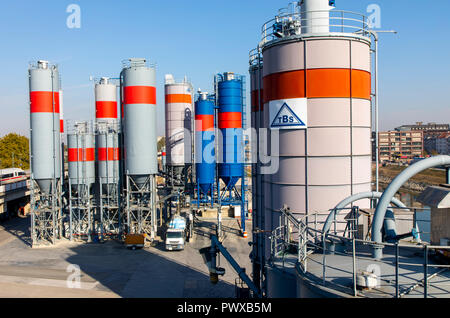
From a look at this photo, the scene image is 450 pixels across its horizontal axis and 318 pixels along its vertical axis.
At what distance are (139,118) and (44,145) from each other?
8.69 metres

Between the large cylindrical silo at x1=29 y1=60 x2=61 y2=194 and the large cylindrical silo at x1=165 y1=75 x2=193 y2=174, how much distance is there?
9849 mm

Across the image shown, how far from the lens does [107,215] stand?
34.3 metres

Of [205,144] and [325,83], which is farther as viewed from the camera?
[205,144]

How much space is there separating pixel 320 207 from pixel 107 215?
84.1 ft

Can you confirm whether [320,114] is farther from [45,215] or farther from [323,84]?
[45,215]

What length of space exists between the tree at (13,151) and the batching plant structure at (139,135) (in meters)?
53.4

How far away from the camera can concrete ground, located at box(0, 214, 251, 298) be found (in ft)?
67.8

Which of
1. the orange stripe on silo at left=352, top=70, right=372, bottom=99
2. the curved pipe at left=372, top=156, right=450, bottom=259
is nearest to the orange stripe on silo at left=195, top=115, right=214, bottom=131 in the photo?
the orange stripe on silo at left=352, top=70, right=372, bottom=99

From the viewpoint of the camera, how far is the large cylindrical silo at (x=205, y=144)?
112 ft

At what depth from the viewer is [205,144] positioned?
34.1 m

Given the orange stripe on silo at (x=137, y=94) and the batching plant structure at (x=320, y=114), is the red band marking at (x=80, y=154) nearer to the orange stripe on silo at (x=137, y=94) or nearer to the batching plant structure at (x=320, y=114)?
the orange stripe on silo at (x=137, y=94)

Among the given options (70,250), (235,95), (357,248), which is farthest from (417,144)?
(357,248)

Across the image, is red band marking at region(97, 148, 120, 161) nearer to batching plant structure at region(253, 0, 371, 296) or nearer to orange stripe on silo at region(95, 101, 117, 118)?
orange stripe on silo at region(95, 101, 117, 118)

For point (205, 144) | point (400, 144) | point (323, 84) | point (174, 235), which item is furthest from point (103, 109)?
point (400, 144)
